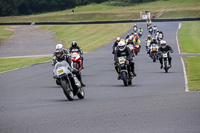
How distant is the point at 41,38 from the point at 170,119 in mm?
55669

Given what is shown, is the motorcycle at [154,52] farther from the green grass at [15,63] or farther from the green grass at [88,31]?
the green grass at [88,31]

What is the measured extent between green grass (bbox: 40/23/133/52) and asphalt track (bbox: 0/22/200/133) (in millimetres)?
43321

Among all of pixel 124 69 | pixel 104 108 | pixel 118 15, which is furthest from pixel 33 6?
pixel 104 108

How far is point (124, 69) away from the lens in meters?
16.9

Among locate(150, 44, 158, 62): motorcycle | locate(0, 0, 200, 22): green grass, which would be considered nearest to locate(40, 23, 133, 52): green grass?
locate(0, 0, 200, 22): green grass

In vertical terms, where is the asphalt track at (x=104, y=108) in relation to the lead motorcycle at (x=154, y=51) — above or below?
above

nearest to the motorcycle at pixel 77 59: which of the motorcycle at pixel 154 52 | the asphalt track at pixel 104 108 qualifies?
the asphalt track at pixel 104 108

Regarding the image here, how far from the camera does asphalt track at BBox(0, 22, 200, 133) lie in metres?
8.55

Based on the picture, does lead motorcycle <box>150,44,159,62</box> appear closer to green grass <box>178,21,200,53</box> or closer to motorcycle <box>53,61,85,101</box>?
green grass <box>178,21,200,53</box>

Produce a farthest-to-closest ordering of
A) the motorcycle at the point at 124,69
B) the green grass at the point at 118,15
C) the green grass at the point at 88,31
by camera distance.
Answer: the green grass at the point at 118,15 < the green grass at the point at 88,31 < the motorcycle at the point at 124,69

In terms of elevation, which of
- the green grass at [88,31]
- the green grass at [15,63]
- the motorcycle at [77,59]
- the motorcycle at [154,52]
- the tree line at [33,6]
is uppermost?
the motorcycle at [77,59]

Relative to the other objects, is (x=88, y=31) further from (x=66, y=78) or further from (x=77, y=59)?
(x=66, y=78)

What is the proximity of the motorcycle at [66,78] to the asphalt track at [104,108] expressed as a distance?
26cm

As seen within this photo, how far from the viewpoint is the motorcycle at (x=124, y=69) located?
55.1 ft
